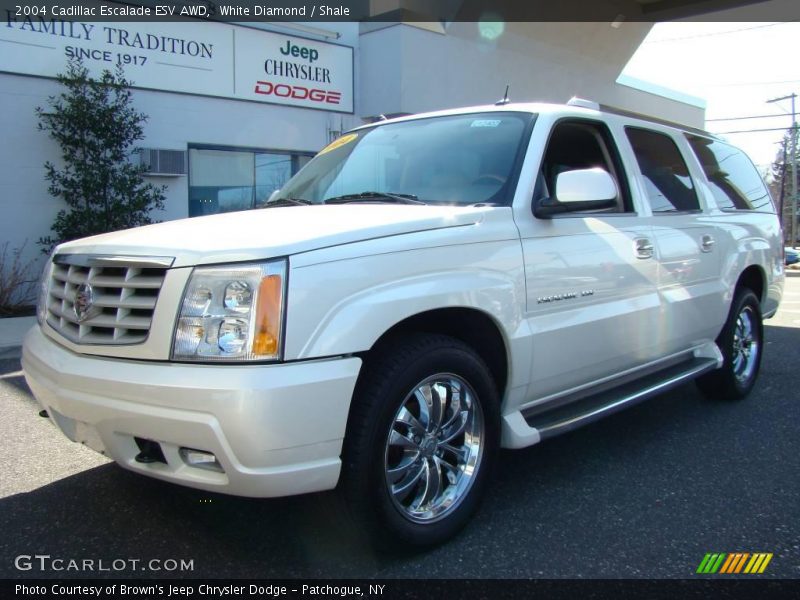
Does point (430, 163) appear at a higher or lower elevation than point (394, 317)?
higher

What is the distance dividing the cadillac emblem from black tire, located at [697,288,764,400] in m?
4.28

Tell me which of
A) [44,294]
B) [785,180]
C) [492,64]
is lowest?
[44,294]

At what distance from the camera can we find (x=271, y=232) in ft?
8.43

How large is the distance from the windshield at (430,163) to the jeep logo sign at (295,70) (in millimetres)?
8843

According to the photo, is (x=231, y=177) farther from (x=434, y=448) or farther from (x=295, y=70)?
(x=434, y=448)

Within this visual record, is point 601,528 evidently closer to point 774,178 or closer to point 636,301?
point 636,301

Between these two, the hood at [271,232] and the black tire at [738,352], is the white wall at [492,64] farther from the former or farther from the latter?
the hood at [271,232]

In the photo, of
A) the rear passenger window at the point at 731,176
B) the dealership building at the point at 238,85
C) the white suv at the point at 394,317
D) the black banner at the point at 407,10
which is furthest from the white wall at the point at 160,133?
the rear passenger window at the point at 731,176

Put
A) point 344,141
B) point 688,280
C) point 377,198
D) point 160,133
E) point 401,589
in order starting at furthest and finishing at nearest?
point 160,133, point 344,141, point 688,280, point 377,198, point 401,589

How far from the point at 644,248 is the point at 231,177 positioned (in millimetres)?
9734

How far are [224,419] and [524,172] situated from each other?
1919 mm

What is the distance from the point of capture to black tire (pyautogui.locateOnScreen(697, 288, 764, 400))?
4996 millimetres

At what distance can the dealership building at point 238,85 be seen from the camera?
998 cm

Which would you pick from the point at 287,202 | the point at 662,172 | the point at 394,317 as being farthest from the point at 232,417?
the point at 662,172
